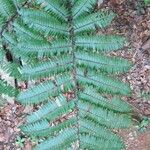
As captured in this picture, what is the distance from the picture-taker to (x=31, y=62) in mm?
2137

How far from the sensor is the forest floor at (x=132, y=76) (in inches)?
131

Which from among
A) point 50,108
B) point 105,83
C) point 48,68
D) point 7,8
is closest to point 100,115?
point 105,83

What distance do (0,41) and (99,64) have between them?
69cm

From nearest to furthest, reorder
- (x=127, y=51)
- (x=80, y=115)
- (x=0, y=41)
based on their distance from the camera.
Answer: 1. (x=80, y=115)
2. (x=0, y=41)
3. (x=127, y=51)

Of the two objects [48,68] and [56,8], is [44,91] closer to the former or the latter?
[48,68]

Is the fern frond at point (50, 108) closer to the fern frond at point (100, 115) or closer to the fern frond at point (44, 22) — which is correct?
the fern frond at point (100, 115)

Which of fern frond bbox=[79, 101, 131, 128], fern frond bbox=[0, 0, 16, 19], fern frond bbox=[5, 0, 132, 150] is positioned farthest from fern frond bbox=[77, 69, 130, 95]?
fern frond bbox=[0, 0, 16, 19]

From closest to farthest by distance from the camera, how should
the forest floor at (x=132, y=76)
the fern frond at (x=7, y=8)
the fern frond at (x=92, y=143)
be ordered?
1. the fern frond at (x=92, y=143)
2. the fern frond at (x=7, y=8)
3. the forest floor at (x=132, y=76)

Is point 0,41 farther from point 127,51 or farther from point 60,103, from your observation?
point 127,51

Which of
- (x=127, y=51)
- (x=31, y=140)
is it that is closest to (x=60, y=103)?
(x=127, y=51)

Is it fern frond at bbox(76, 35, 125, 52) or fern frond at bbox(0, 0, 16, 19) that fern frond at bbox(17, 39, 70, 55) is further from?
fern frond at bbox(0, 0, 16, 19)

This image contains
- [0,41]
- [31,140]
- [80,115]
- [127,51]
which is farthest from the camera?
[31,140]

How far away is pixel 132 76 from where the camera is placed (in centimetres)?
361

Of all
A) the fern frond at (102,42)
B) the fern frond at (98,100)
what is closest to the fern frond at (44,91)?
the fern frond at (98,100)
